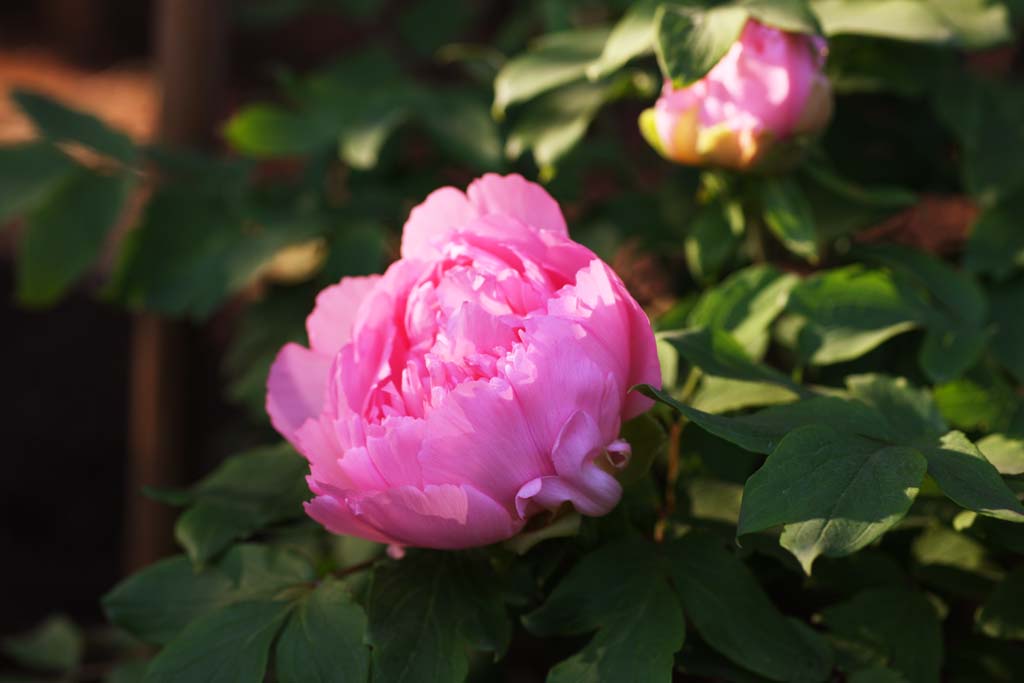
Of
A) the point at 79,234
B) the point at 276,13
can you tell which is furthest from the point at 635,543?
the point at 276,13

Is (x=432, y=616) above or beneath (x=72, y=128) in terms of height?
beneath

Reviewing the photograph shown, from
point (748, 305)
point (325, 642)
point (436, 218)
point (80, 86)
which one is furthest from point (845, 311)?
point (80, 86)

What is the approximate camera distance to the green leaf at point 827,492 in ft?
1.61

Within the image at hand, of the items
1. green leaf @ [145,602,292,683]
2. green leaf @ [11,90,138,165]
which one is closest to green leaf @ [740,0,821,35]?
green leaf @ [145,602,292,683]

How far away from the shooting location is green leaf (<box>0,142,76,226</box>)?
40.6 inches

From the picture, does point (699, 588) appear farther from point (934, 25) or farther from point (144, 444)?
point (144, 444)

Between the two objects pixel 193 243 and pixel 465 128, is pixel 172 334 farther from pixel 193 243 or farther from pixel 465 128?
pixel 465 128

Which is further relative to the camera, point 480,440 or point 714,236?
point 714,236

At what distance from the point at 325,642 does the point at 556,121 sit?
0.44m

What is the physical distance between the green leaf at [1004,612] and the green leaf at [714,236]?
0.28 metres

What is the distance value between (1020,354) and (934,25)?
0.78 feet

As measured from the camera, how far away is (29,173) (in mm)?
1050

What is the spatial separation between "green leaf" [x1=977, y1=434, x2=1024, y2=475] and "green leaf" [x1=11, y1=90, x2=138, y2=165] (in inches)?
31.9

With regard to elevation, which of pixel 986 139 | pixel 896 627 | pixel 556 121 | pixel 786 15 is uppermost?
pixel 786 15
